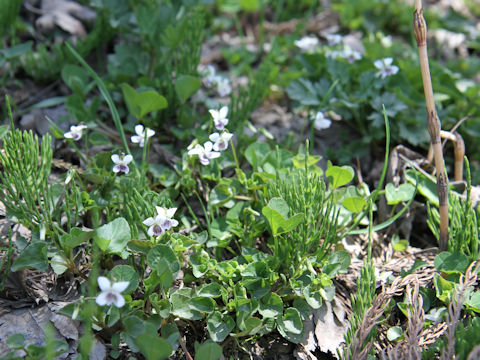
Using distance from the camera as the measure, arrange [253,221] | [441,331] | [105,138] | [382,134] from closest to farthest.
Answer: [441,331]
[253,221]
[105,138]
[382,134]

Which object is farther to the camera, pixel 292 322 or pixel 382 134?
pixel 382 134

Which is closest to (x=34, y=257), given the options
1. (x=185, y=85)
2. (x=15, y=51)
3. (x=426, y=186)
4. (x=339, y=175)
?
(x=185, y=85)

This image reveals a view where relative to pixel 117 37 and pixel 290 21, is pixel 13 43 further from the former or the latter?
pixel 290 21

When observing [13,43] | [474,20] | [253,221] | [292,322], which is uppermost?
[474,20]

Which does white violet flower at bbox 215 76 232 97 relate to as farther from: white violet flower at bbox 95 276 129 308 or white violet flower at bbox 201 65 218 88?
white violet flower at bbox 95 276 129 308

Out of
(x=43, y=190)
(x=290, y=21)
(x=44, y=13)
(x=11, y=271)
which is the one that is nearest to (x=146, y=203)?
(x=43, y=190)

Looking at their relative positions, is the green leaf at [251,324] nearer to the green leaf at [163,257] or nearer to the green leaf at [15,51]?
the green leaf at [163,257]

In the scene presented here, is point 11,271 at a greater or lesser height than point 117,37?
lesser

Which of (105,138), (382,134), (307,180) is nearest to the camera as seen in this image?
(307,180)
